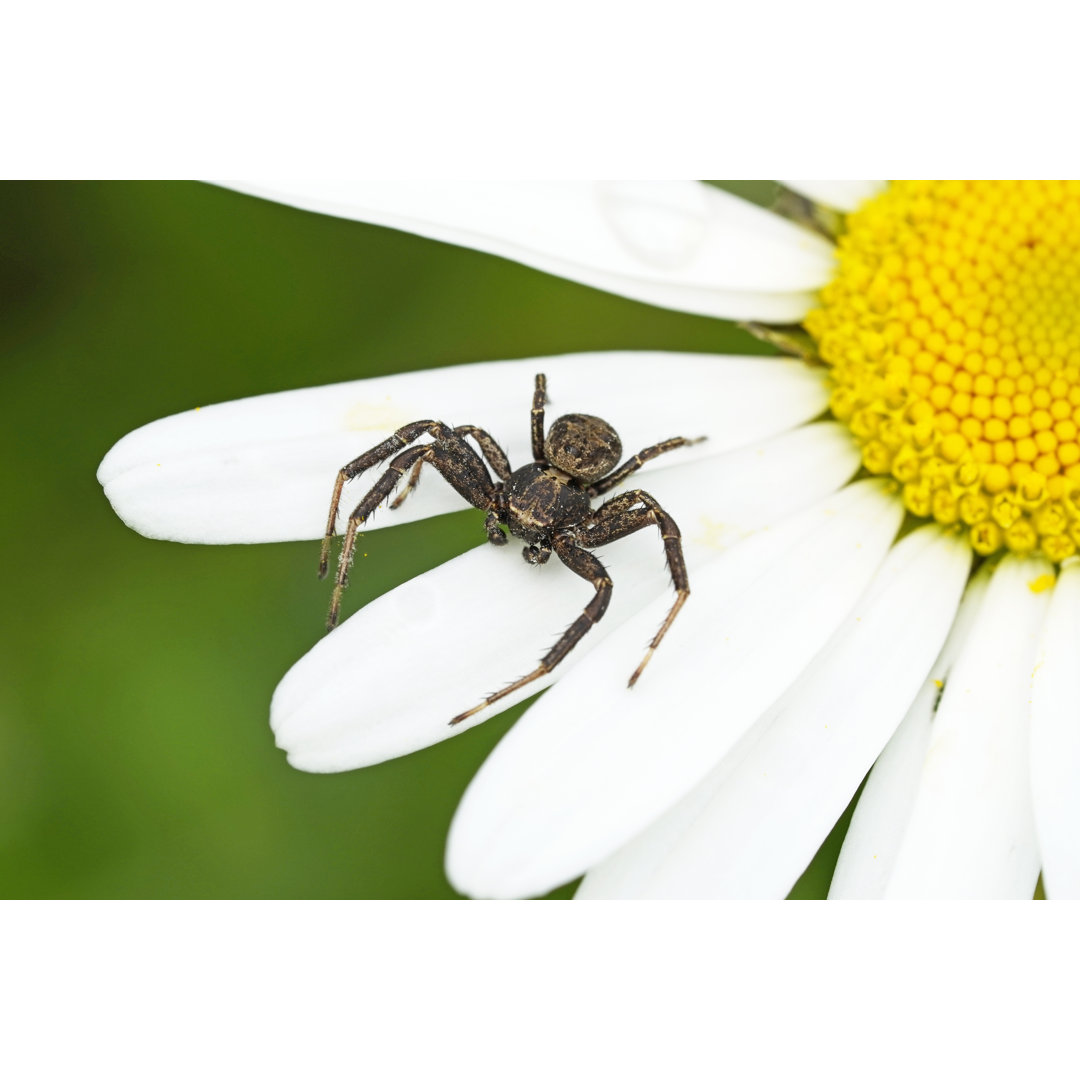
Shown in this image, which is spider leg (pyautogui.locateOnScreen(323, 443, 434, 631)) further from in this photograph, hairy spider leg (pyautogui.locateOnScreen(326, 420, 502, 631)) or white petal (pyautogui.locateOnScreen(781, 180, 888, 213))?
white petal (pyautogui.locateOnScreen(781, 180, 888, 213))

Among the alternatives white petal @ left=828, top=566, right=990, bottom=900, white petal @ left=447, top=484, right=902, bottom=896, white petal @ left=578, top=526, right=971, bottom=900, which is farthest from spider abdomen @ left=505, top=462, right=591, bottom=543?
white petal @ left=828, top=566, right=990, bottom=900

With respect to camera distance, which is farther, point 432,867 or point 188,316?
point 188,316

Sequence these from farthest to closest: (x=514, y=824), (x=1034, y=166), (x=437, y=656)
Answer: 1. (x=1034, y=166)
2. (x=437, y=656)
3. (x=514, y=824)

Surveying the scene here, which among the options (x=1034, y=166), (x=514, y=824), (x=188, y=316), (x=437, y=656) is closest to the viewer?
(x=514, y=824)

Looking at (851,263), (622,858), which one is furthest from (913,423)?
(622,858)

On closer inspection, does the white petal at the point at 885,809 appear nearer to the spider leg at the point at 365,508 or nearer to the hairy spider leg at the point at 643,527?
the hairy spider leg at the point at 643,527

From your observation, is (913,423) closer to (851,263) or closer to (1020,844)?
(851,263)
